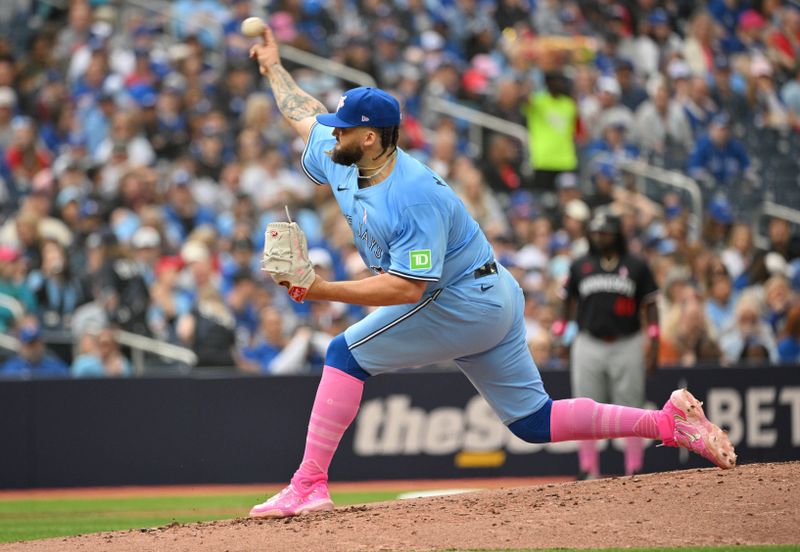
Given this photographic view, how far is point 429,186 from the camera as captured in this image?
6555mm

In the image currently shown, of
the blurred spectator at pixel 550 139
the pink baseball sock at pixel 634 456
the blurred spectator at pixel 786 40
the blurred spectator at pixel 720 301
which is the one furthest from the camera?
the blurred spectator at pixel 786 40

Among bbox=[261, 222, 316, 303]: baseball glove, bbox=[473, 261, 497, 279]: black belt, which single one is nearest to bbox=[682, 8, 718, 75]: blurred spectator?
bbox=[473, 261, 497, 279]: black belt

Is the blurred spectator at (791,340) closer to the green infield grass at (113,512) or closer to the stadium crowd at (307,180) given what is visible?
the stadium crowd at (307,180)

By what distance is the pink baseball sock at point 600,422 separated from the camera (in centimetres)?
707

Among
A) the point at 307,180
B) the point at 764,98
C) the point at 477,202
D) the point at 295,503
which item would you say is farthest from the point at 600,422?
the point at 764,98

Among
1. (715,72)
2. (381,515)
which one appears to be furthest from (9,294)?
(715,72)

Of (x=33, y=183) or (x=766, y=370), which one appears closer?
(x=766, y=370)

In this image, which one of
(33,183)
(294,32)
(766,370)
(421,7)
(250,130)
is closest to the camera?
(766,370)

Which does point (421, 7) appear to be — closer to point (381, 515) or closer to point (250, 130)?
point (250, 130)

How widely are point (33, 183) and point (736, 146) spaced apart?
359 inches

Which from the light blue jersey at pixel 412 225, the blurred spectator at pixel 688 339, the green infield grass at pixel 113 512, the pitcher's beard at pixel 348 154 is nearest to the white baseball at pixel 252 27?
the light blue jersey at pixel 412 225

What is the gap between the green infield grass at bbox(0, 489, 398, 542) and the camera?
9258 mm

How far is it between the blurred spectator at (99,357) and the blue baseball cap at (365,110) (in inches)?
268

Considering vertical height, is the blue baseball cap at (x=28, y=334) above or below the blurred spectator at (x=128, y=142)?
below
